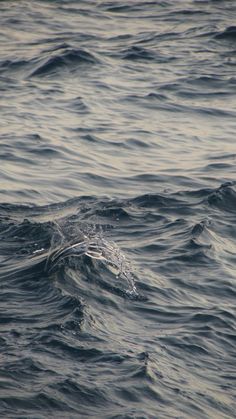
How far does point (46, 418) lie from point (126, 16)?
19648 mm

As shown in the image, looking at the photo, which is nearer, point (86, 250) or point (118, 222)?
point (86, 250)

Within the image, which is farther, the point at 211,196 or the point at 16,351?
the point at 211,196

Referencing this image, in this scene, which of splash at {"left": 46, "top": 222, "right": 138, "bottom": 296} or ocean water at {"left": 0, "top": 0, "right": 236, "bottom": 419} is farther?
splash at {"left": 46, "top": 222, "right": 138, "bottom": 296}

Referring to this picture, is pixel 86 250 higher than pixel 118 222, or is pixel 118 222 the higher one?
pixel 86 250

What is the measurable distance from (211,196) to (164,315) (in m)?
4.12

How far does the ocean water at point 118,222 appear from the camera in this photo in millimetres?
8375

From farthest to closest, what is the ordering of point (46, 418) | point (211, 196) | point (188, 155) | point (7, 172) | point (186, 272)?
point (188, 155) → point (7, 172) → point (211, 196) → point (186, 272) → point (46, 418)

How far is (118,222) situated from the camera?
1259 cm

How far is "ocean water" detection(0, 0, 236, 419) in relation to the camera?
8375mm

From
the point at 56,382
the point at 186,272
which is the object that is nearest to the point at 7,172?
the point at 186,272

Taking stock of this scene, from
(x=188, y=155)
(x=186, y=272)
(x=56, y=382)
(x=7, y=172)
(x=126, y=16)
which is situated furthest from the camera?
(x=126, y=16)

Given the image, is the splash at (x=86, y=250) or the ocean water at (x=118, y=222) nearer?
the ocean water at (x=118, y=222)

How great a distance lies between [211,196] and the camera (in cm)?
1362

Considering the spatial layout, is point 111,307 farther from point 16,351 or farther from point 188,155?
point 188,155
